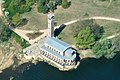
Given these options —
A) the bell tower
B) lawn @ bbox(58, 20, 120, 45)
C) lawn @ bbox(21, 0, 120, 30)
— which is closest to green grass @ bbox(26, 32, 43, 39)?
lawn @ bbox(21, 0, 120, 30)

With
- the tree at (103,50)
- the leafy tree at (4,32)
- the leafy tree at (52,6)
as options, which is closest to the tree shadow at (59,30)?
the leafy tree at (52,6)

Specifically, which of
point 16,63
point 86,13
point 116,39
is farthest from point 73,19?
point 16,63

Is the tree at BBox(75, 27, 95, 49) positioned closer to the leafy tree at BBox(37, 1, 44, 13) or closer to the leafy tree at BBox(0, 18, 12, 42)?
the leafy tree at BBox(37, 1, 44, 13)

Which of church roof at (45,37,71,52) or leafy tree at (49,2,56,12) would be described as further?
leafy tree at (49,2,56,12)

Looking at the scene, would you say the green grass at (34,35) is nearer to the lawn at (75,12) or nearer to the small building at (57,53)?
the lawn at (75,12)

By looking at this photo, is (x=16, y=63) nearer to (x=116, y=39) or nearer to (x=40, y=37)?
(x=40, y=37)

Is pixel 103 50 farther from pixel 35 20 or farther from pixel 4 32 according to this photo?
pixel 4 32
